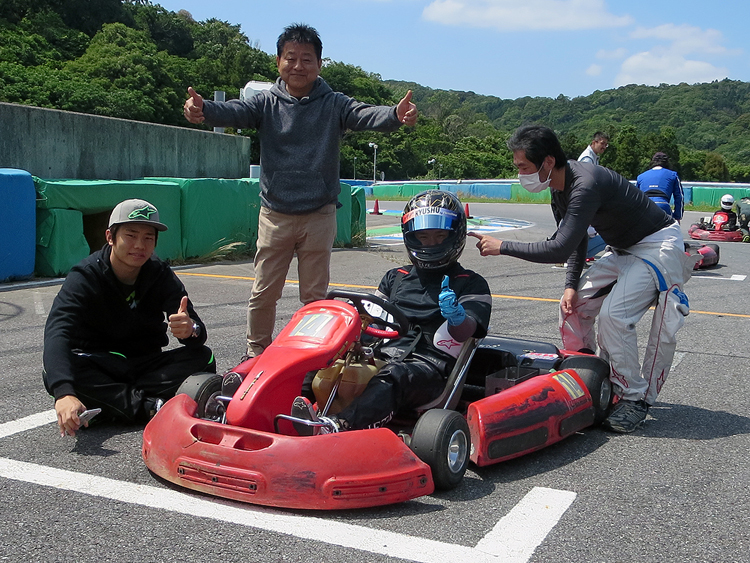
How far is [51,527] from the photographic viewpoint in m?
2.53

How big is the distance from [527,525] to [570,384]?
1176 millimetres

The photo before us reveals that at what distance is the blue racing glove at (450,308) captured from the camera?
324 centimetres

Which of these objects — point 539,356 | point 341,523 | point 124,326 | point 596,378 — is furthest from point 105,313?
point 596,378

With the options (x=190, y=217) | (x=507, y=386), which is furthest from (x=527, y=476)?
(x=190, y=217)

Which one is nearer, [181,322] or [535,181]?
[181,322]

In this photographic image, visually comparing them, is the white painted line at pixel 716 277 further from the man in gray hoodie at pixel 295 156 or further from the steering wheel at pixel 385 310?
the steering wheel at pixel 385 310

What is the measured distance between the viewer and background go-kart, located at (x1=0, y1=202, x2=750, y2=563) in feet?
7.93

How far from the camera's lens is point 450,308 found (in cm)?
326

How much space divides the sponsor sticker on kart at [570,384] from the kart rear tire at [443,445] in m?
0.75

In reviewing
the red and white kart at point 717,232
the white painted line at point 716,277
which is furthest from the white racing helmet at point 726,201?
the white painted line at point 716,277

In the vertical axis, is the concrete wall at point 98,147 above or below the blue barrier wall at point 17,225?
above

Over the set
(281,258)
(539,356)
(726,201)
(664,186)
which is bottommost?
(539,356)

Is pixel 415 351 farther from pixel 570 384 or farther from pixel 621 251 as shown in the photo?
pixel 621 251

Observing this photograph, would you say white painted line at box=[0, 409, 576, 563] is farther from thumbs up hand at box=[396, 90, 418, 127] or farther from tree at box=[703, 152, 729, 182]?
tree at box=[703, 152, 729, 182]
